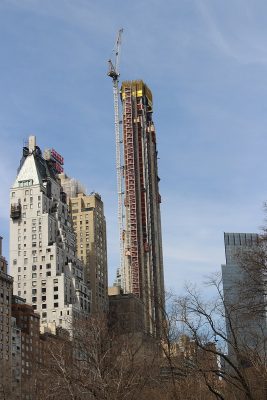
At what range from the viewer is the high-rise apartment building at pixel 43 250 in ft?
572

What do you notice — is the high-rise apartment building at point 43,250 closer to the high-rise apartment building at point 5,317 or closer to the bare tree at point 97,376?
the high-rise apartment building at point 5,317

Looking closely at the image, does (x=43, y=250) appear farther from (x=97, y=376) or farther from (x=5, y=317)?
(x=97, y=376)

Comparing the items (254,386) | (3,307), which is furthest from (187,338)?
(3,307)

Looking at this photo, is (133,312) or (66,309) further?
(133,312)

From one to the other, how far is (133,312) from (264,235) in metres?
150

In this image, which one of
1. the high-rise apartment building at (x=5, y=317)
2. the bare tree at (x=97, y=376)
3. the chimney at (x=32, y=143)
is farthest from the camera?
the chimney at (x=32, y=143)

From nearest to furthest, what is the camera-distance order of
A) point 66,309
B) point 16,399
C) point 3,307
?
point 16,399 < point 3,307 < point 66,309

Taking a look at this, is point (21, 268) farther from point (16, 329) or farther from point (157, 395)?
point (157, 395)

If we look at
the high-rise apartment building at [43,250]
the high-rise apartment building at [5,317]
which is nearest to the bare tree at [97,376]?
the high-rise apartment building at [5,317]

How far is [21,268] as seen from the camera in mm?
180750

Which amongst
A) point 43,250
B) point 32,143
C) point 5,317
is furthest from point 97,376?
point 32,143

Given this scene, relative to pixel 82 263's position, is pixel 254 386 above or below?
below

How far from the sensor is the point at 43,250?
17988cm

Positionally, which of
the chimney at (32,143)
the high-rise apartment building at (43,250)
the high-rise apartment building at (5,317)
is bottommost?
the high-rise apartment building at (5,317)
